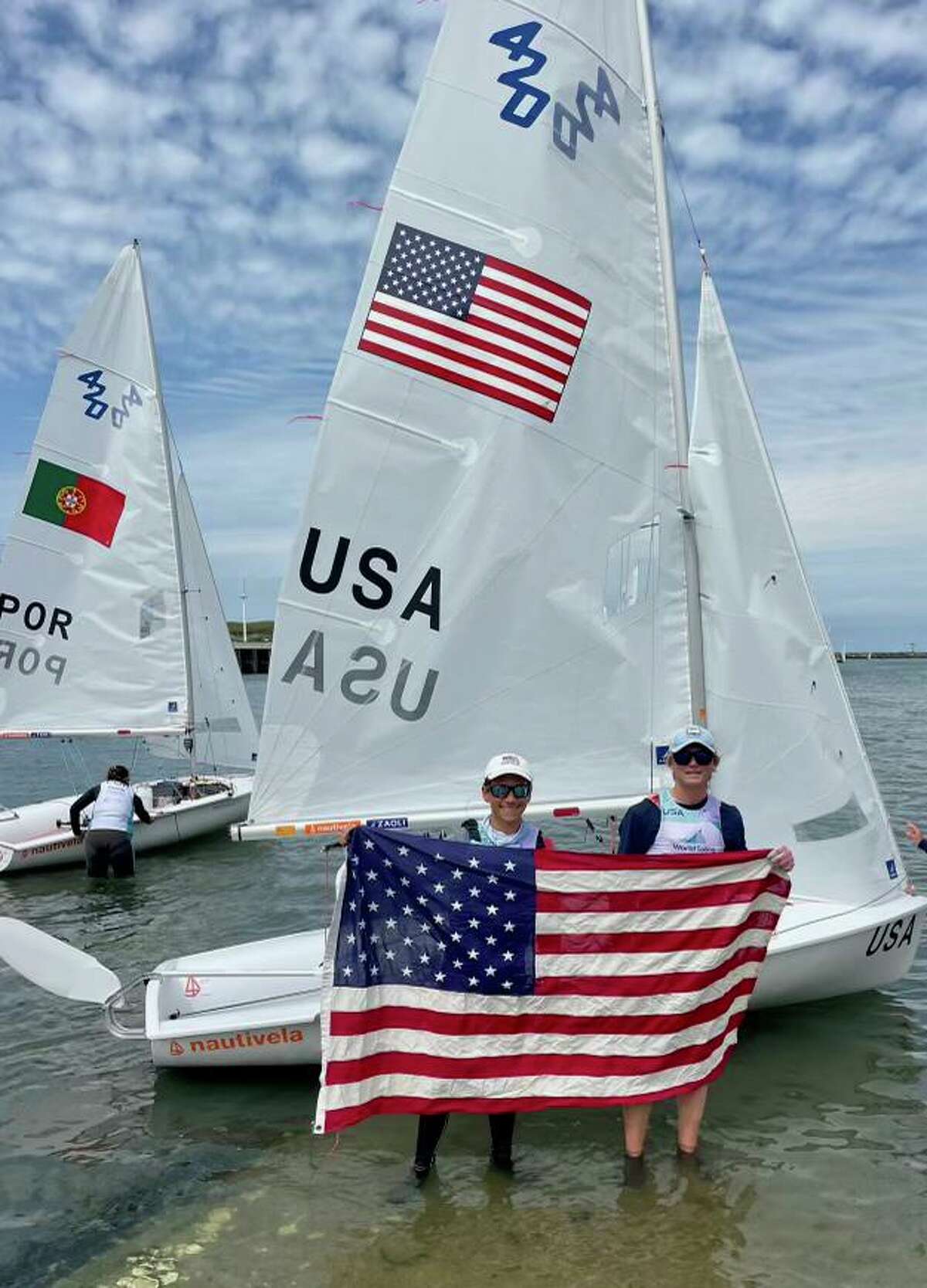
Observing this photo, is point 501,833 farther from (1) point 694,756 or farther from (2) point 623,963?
(1) point 694,756

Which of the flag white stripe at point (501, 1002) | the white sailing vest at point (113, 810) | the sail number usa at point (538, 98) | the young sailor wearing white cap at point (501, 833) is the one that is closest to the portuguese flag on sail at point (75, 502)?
the white sailing vest at point (113, 810)

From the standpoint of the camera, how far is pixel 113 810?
1438 centimetres

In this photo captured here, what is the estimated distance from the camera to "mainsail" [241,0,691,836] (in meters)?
7.06

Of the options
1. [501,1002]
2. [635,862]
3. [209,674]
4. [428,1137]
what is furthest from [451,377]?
[209,674]

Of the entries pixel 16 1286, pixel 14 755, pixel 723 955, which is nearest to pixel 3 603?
pixel 16 1286

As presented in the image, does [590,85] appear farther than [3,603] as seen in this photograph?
No

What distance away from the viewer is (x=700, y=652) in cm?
736

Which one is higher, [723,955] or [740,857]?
[740,857]

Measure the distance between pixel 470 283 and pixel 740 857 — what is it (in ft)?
14.0

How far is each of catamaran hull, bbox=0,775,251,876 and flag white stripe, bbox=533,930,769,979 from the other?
10.6m

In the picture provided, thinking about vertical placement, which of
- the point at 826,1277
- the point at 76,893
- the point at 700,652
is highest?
the point at 700,652

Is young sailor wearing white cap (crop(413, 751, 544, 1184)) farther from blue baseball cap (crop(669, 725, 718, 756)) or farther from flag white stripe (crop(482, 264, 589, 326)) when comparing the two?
flag white stripe (crop(482, 264, 589, 326))

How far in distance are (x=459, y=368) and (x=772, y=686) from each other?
322 cm

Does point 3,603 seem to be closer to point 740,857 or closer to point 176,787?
point 176,787
